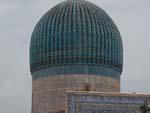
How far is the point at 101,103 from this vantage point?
1700cm

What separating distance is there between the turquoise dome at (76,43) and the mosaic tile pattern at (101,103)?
1711 millimetres

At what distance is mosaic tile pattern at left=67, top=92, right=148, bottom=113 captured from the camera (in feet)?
55.4

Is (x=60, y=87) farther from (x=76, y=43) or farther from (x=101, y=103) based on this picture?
(x=101, y=103)

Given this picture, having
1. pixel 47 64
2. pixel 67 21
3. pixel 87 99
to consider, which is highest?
pixel 67 21

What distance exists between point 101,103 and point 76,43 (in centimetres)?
254

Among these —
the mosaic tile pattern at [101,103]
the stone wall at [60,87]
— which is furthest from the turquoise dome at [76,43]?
the mosaic tile pattern at [101,103]

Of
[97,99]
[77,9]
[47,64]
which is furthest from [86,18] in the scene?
[97,99]

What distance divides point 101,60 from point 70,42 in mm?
1100

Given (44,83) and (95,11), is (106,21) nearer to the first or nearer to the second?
(95,11)

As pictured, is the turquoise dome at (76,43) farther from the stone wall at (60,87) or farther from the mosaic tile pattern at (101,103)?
the mosaic tile pattern at (101,103)

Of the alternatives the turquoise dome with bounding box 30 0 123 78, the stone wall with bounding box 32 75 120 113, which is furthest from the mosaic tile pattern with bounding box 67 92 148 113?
the turquoise dome with bounding box 30 0 123 78

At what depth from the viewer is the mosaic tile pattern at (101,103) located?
55.4 feet

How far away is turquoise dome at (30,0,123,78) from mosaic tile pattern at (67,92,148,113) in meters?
1.71

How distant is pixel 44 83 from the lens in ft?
62.1
